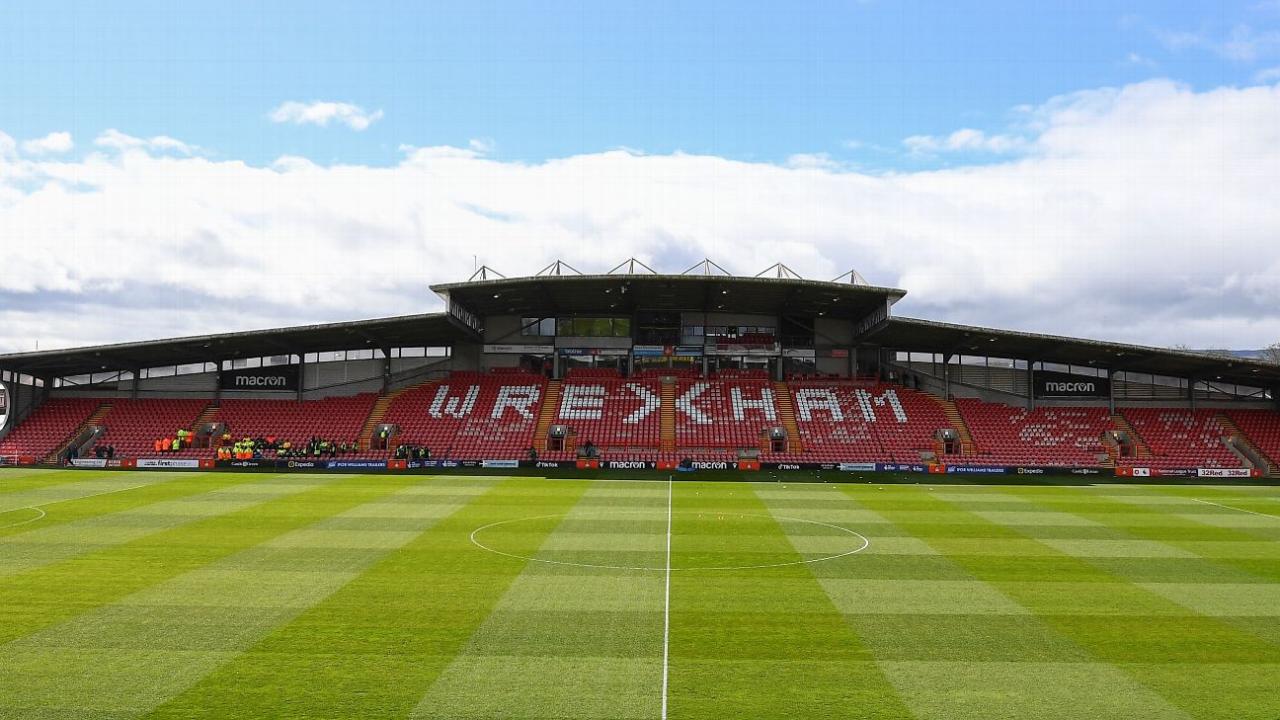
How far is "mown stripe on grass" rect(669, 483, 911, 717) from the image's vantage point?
12.0 metres

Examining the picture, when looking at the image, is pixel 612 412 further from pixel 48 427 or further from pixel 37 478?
pixel 48 427

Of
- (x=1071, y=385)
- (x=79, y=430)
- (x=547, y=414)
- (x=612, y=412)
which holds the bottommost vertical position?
(x=79, y=430)

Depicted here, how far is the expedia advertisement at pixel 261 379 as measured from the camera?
58719 mm

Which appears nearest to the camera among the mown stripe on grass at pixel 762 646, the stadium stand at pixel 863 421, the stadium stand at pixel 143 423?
the mown stripe on grass at pixel 762 646

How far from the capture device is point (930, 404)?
57875mm

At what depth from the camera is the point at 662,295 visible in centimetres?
5772

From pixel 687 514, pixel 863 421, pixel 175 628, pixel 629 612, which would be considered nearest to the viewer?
pixel 175 628

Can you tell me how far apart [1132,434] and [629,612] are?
51472 mm

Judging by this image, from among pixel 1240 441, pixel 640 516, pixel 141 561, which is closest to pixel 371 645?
pixel 141 561

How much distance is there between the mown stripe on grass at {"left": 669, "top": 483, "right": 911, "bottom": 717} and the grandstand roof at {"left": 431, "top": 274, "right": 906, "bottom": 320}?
103ft

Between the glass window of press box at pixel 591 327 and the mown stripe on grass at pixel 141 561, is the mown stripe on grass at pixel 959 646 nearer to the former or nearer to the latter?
the mown stripe on grass at pixel 141 561

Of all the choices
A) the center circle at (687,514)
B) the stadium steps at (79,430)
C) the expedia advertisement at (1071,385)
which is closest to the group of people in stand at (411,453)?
the stadium steps at (79,430)

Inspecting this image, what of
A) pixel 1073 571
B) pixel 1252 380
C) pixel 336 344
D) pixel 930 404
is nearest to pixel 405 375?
pixel 336 344

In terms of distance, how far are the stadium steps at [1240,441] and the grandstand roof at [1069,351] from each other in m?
3.39
